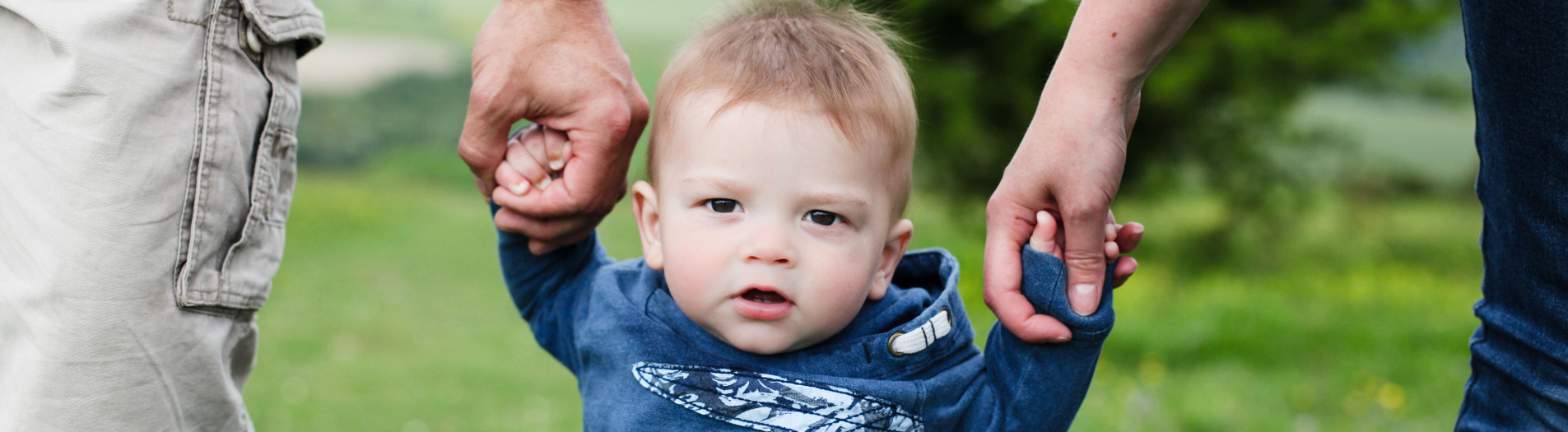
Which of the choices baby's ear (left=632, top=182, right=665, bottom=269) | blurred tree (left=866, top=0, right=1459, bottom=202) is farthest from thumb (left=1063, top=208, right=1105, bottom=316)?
blurred tree (left=866, top=0, right=1459, bottom=202)

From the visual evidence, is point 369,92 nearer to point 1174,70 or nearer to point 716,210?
point 1174,70

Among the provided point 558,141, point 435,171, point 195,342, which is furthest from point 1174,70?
point 435,171

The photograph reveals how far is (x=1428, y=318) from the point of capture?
215 inches

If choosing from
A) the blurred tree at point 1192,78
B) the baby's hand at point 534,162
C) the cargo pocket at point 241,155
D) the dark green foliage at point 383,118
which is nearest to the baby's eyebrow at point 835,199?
the baby's hand at point 534,162

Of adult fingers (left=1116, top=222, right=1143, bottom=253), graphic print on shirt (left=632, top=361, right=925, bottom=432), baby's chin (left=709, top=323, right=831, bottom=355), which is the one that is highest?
adult fingers (left=1116, top=222, right=1143, bottom=253)

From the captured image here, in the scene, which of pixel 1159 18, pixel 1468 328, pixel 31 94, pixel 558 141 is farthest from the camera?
pixel 1468 328

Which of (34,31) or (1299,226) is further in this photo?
(1299,226)

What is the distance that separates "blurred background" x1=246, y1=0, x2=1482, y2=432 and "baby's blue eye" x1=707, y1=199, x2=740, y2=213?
0.85 meters

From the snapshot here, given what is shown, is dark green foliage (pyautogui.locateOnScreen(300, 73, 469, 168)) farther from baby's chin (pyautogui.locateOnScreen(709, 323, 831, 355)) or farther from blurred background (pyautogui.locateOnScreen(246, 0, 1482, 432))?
baby's chin (pyautogui.locateOnScreen(709, 323, 831, 355))

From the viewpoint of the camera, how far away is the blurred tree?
572cm

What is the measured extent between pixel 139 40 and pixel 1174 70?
4.88 meters

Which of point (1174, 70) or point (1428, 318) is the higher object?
point (1174, 70)

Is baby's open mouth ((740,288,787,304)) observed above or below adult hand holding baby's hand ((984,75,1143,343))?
below

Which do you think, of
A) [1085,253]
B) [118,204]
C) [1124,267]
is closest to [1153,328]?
[1124,267]
